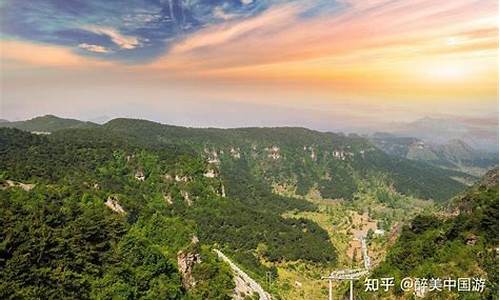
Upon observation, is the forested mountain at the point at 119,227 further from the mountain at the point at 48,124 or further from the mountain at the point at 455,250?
the mountain at the point at 48,124

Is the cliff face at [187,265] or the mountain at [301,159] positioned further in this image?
the mountain at [301,159]

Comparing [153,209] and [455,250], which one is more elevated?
[455,250]

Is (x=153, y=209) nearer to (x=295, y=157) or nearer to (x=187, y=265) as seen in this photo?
(x=187, y=265)

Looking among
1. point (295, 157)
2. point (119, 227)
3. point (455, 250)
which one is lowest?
point (295, 157)

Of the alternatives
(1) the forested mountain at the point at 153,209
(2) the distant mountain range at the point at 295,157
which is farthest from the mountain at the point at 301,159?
(1) the forested mountain at the point at 153,209

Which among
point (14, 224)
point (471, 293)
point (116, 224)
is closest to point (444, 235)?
point (471, 293)

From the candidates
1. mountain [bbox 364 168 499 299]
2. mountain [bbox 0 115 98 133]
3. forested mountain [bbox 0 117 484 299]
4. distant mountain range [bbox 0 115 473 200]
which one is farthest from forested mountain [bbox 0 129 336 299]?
mountain [bbox 0 115 98 133]

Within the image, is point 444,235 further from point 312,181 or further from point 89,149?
point 312,181

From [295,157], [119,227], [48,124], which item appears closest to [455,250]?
[119,227]
